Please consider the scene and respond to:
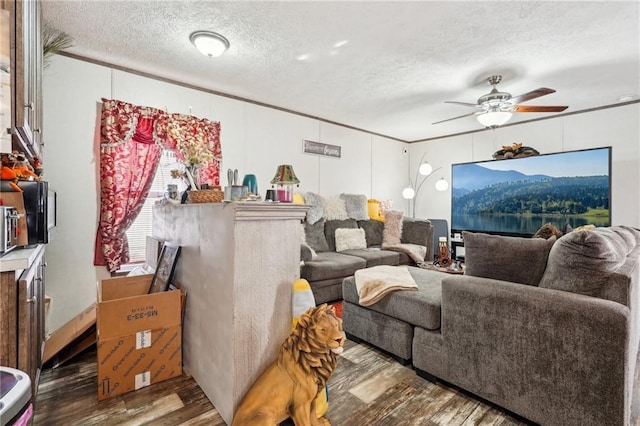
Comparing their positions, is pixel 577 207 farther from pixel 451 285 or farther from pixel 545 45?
pixel 451 285

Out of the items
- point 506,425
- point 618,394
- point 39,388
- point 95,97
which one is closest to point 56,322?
point 39,388

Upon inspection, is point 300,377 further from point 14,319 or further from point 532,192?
point 532,192

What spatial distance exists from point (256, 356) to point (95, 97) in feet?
9.86

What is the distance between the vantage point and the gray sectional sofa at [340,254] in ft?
10.7

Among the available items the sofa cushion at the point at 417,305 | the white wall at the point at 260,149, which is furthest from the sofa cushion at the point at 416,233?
the sofa cushion at the point at 417,305

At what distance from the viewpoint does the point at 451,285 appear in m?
1.74

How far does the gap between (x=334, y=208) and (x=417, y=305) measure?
2.75 metres

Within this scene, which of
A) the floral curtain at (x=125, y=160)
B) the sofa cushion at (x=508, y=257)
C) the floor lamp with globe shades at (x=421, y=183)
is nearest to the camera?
the sofa cushion at (x=508, y=257)

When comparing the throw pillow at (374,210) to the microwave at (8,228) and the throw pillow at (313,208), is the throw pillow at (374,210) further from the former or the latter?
the microwave at (8,228)

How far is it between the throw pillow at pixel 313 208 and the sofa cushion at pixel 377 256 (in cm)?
62

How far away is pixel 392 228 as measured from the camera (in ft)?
15.5

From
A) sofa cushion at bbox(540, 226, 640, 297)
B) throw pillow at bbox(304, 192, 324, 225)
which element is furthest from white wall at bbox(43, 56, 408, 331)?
sofa cushion at bbox(540, 226, 640, 297)

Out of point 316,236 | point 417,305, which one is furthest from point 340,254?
point 417,305

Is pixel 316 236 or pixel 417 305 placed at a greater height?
pixel 316 236
